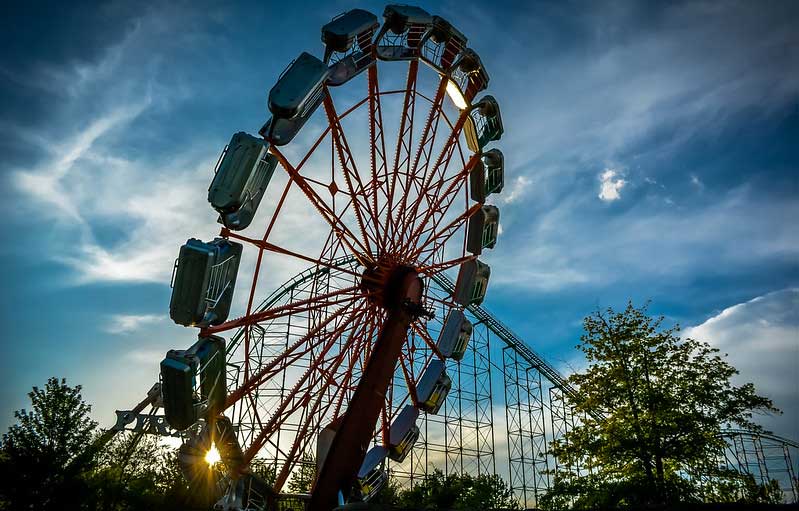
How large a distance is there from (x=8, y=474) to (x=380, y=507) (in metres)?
11.2

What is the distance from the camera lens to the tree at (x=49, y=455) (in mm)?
12086

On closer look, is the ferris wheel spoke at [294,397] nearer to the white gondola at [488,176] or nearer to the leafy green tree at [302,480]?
the white gondola at [488,176]

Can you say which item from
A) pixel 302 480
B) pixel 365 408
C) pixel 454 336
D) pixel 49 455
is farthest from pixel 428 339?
pixel 302 480

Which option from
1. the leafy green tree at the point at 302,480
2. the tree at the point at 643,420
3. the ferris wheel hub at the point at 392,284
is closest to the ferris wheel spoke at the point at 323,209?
the ferris wheel hub at the point at 392,284

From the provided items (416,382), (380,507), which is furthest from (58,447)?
(380,507)

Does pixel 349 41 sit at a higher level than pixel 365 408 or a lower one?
higher

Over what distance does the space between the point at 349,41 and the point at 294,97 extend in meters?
2.80

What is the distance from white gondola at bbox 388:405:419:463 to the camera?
1280cm

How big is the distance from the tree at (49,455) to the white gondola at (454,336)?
9.28 metres

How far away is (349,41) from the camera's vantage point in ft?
38.0

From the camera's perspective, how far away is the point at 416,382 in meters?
14.1

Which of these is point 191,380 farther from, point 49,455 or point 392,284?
point 49,455

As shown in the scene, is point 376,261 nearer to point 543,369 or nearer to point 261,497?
point 261,497

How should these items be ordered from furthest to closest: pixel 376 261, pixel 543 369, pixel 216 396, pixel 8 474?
pixel 543 369 → pixel 376 261 → pixel 8 474 → pixel 216 396
